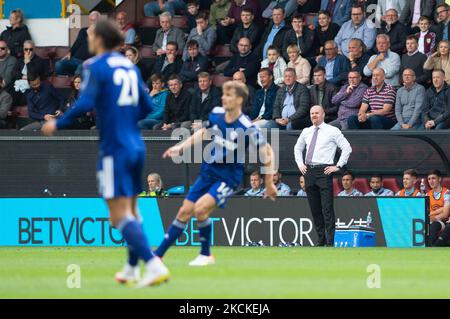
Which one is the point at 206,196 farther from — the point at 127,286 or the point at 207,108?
the point at 207,108

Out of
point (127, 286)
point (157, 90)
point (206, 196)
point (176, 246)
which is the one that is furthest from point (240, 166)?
point (157, 90)

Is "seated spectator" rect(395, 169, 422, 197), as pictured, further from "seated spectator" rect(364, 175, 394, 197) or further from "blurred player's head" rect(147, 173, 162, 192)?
"blurred player's head" rect(147, 173, 162, 192)

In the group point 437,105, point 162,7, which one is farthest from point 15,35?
point 437,105

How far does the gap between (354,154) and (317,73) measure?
5.48ft

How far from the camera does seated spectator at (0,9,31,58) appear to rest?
79.4ft

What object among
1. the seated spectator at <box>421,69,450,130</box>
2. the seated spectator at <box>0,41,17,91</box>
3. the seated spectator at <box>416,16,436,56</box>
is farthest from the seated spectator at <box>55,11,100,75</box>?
the seated spectator at <box>421,69,450,130</box>

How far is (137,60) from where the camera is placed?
73.2 feet

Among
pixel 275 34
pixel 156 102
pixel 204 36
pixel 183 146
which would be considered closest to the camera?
pixel 183 146

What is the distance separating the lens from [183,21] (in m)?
24.2

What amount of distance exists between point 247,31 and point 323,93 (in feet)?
9.60

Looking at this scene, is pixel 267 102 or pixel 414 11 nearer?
pixel 267 102

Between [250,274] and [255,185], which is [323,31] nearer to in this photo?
[255,185]

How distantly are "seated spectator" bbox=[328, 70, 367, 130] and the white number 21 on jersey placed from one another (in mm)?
11083

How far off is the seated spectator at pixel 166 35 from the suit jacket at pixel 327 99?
12.9 ft
